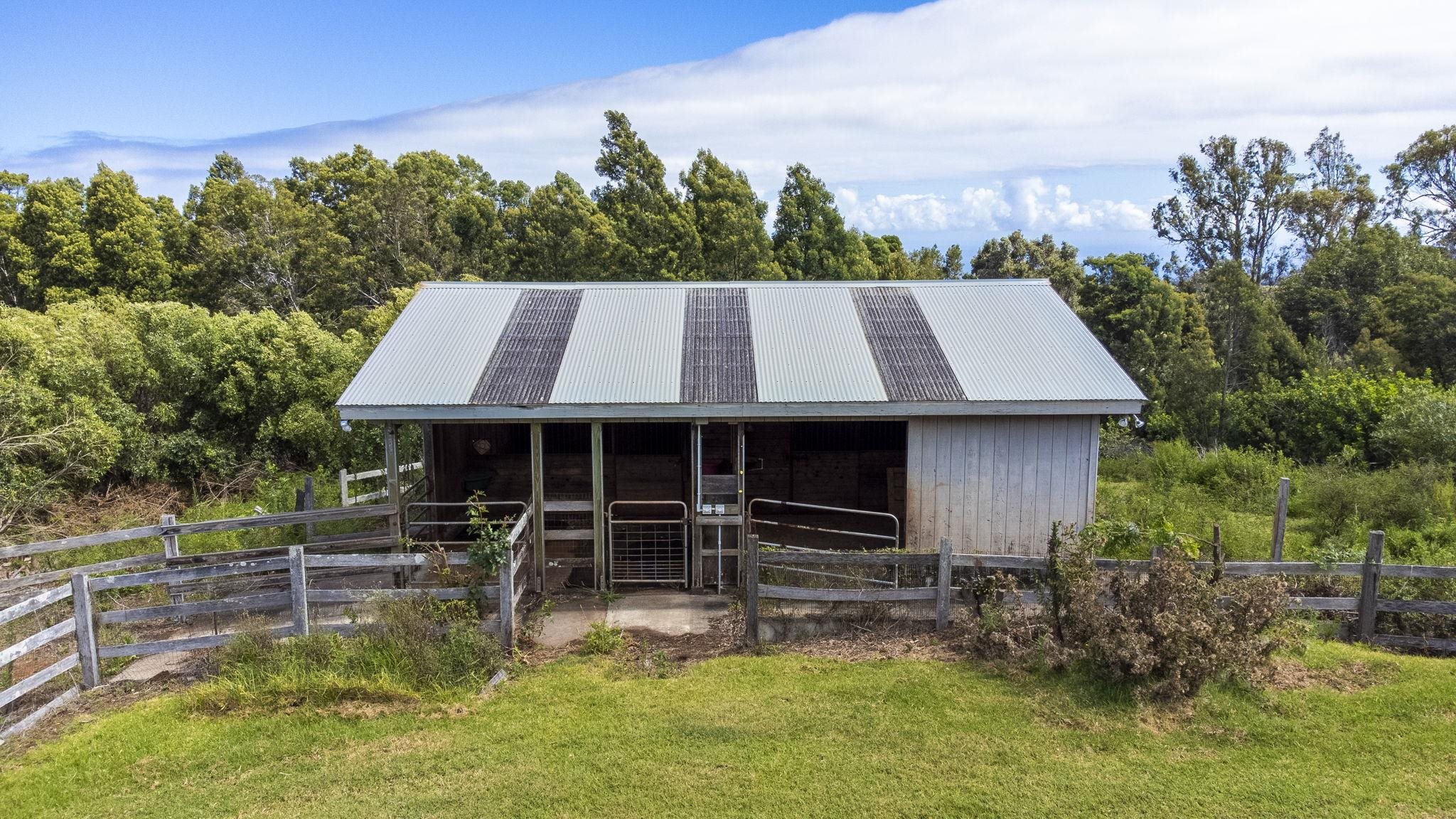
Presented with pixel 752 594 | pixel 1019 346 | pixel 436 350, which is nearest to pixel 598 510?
pixel 752 594

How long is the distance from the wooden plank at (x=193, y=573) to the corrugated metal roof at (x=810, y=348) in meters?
5.24

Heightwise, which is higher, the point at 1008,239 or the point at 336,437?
the point at 1008,239

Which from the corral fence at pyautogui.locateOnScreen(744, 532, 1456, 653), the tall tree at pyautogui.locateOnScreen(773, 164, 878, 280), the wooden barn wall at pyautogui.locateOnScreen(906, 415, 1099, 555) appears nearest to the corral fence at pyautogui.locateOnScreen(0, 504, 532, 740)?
the corral fence at pyautogui.locateOnScreen(744, 532, 1456, 653)

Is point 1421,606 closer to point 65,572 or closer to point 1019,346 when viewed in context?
point 1019,346

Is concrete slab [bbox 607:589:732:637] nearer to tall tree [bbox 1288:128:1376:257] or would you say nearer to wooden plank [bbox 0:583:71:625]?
wooden plank [bbox 0:583:71:625]

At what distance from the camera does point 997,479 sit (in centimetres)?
988

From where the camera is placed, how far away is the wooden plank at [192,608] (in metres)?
7.36

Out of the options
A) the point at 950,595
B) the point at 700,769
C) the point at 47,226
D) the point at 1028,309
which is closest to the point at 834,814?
the point at 700,769

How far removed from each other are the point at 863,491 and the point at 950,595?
6.06 meters

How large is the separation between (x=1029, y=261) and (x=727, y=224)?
17189 millimetres

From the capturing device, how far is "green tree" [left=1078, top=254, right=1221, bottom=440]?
2125 cm

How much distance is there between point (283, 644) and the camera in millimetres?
7316

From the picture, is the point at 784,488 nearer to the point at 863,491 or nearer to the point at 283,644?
the point at 863,491

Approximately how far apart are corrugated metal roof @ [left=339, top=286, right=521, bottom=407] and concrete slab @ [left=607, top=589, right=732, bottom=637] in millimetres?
2974
